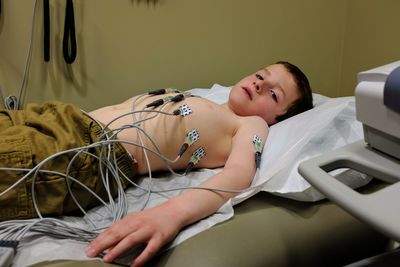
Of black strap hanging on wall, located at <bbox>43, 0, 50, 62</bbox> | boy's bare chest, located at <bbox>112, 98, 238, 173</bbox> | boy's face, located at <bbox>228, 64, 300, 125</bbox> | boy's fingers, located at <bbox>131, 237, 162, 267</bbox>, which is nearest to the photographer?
boy's fingers, located at <bbox>131, 237, 162, 267</bbox>

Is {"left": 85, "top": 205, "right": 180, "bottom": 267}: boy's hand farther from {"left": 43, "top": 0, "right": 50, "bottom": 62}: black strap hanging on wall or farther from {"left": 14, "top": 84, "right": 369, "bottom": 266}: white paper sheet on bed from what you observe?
{"left": 43, "top": 0, "right": 50, "bottom": 62}: black strap hanging on wall

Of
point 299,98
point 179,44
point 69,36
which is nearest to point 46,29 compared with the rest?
point 69,36

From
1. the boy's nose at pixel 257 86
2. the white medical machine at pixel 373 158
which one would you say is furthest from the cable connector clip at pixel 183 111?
the white medical machine at pixel 373 158

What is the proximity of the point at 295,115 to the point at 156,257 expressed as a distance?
74 centimetres

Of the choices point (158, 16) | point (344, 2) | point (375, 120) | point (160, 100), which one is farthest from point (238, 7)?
point (375, 120)

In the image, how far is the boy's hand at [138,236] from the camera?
2.32ft

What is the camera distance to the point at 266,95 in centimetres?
130

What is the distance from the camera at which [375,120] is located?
0.59 metres

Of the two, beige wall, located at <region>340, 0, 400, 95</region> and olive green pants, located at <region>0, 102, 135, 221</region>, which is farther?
beige wall, located at <region>340, 0, 400, 95</region>

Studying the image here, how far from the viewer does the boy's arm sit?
2.35ft

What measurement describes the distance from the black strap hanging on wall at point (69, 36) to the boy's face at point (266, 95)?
0.64 metres

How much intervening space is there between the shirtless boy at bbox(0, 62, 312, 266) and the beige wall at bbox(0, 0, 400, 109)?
40 cm

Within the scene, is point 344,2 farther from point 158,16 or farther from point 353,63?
point 158,16

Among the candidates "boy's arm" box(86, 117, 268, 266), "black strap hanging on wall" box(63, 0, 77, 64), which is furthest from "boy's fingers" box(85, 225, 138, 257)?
"black strap hanging on wall" box(63, 0, 77, 64)
